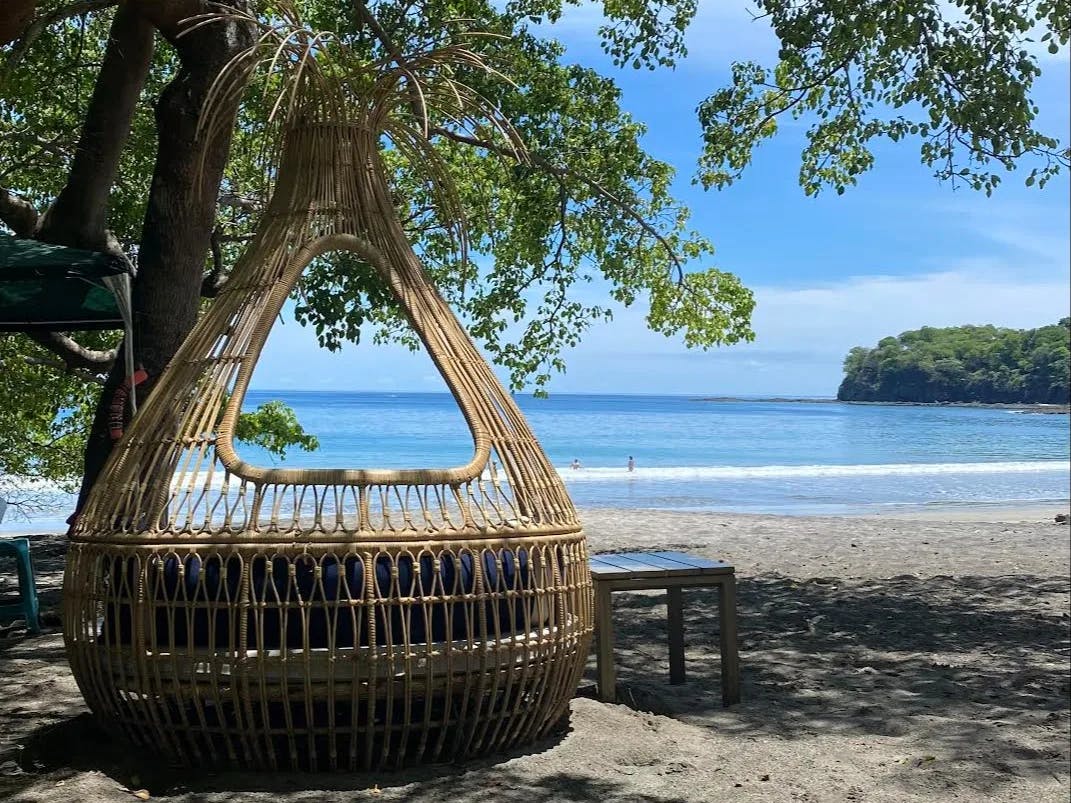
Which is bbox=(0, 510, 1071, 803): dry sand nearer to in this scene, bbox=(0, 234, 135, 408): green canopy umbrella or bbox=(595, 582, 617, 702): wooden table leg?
bbox=(595, 582, 617, 702): wooden table leg

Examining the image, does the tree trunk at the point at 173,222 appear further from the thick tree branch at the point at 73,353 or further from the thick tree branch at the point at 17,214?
the thick tree branch at the point at 73,353

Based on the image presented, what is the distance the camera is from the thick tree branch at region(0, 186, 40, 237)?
7.72 meters

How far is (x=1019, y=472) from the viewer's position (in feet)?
112

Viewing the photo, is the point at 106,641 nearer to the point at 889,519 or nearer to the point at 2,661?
the point at 2,661

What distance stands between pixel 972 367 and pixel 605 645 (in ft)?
323

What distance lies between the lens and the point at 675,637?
5.70 m

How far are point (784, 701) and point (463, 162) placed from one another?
6371mm

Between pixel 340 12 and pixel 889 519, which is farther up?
pixel 340 12

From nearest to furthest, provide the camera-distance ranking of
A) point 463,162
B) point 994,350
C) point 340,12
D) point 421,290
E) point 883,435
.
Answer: point 421,290
point 340,12
point 463,162
point 883,435
point 994,350

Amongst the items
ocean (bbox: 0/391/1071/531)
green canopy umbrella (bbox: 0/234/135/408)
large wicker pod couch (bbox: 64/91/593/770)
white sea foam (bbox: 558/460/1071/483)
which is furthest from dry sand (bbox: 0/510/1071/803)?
white sea foam (bbox: 558/460/1071/483)

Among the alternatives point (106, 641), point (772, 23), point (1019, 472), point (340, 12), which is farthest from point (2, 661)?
point (1019, 472)

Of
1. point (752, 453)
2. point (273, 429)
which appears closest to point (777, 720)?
point (273, 429)

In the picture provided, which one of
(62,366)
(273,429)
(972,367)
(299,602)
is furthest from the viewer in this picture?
(972,367)

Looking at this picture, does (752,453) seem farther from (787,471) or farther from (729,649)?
(729,649)
